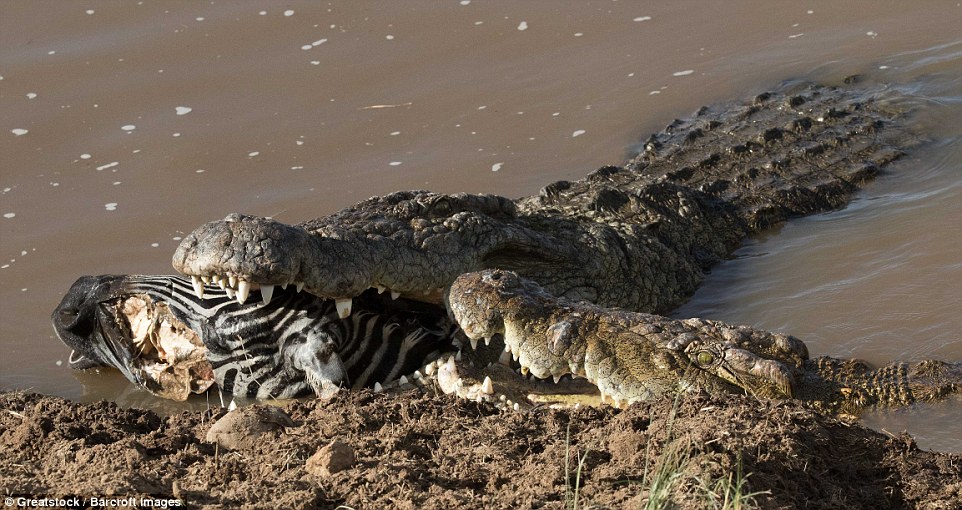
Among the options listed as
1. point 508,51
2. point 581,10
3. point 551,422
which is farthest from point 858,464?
point 581,10

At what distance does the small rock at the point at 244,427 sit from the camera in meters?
3.66

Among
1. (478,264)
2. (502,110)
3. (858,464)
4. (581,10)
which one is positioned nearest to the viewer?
(858,464)

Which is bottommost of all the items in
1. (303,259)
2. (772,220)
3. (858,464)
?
(772,220)

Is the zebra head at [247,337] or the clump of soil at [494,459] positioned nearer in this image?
the clump of soil at [494,459]

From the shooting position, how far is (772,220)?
278 inches

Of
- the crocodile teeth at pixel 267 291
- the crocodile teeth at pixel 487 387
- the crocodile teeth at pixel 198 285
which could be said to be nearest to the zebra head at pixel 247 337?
the crocodile teeth at pixel 198 285

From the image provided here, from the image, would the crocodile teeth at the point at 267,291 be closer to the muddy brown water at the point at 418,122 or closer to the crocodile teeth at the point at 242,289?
the crocodile teeth at the point at 242,289

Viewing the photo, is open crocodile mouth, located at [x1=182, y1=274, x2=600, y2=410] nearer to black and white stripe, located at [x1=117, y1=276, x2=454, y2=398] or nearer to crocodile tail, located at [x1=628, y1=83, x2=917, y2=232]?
black and white stripe, located at [x1=117, y1=276, x2=454, y2=398]

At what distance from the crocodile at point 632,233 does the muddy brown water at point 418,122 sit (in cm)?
26

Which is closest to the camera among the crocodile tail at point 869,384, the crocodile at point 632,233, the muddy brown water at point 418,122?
the crocodile tail at point 869,384

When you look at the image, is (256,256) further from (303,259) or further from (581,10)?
(581,10)

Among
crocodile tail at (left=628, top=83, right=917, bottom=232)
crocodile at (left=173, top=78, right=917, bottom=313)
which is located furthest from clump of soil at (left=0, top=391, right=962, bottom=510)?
crocodile tail at (left=628, top=83, right=917, bottom=232)

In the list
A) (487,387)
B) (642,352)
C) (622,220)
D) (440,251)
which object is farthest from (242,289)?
(622,220)

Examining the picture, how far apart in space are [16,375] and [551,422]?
307 centimetres
